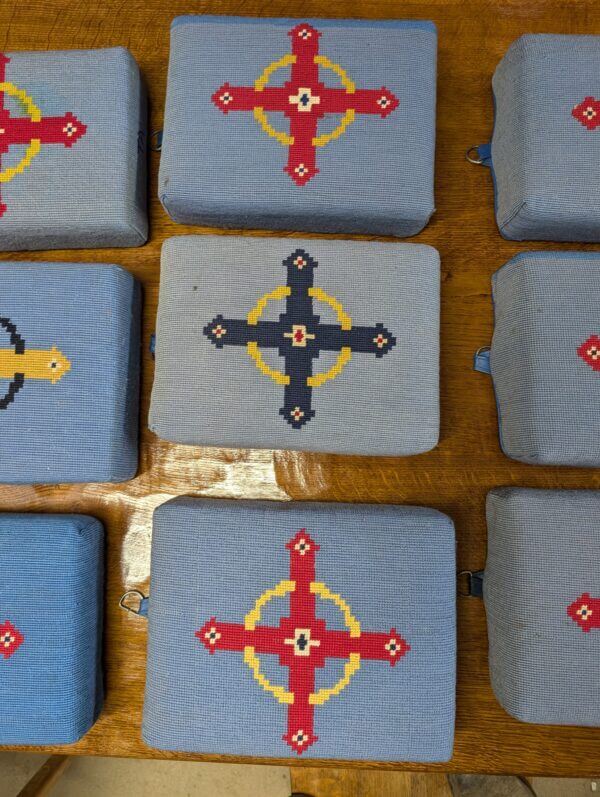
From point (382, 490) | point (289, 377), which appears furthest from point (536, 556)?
point (289, 377)

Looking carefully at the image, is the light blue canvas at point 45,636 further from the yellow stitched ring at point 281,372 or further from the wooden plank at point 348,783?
the wooden plank at point 348,783

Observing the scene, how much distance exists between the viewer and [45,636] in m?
0.90

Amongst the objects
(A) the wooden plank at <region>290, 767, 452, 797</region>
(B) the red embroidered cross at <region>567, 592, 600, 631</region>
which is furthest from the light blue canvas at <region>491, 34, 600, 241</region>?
(A) the wooden plank at <region>290, 767, 452, 797</region>

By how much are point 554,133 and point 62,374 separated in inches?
37.1

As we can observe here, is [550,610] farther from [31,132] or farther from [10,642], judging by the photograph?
[31,132]

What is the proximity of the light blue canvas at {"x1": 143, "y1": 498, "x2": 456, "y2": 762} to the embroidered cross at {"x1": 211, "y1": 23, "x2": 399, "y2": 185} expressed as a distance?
2.09 ft

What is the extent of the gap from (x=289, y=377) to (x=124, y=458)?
332 mm

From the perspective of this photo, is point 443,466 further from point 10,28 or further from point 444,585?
point 10,28

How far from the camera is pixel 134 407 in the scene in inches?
38.9

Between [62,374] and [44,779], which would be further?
[44,779]

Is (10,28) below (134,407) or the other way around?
the other way around

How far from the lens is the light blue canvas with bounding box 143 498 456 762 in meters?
0.87

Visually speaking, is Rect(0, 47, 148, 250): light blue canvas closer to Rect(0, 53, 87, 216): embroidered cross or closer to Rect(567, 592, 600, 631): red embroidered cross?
Rect(0, 53, 87, 216): embroidered cross

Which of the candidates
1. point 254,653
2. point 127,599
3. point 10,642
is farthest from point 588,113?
point 10,642
